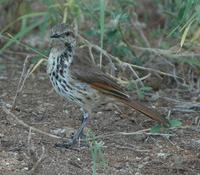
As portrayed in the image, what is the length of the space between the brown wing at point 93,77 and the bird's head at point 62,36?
141 mm

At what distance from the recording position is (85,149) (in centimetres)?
583

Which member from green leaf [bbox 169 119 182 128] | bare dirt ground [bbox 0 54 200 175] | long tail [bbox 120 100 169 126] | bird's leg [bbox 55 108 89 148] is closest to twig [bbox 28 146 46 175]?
bare dirt ground [bbox 0 54 200 175]

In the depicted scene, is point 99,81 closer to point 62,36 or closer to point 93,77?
point 93,77

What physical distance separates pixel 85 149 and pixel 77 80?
1.82 feet

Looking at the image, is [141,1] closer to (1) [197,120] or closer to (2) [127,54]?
(2) [127,54]

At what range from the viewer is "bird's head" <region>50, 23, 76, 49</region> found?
5.90m

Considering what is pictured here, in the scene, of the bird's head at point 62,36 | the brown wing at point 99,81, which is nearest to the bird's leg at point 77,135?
the brown wing at point 99,81

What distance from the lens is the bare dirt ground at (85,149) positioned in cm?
541

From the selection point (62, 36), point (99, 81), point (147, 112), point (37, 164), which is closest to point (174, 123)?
point (147, 112)

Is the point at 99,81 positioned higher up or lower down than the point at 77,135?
higher up

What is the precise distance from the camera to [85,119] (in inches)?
241

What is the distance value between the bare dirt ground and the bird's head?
757 mm

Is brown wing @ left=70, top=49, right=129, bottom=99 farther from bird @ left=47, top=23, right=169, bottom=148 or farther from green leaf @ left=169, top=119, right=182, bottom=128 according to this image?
green leaf @ left=169, top=119, right=182, bottom=128

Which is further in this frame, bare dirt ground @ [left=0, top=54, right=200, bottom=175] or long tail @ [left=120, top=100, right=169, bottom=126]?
long tail @ [left=120, top=100, right=169, bottom=126]
